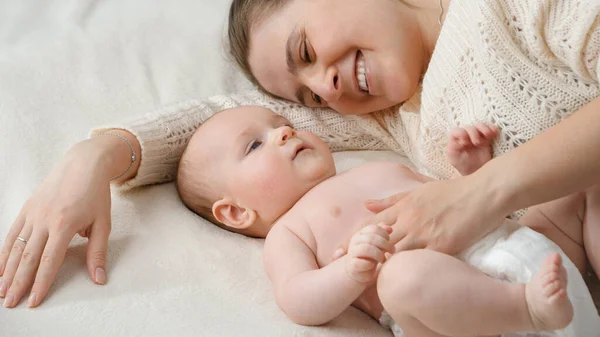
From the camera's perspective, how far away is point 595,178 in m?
1.09

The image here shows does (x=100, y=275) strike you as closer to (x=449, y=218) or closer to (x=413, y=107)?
(x=449, y=218)

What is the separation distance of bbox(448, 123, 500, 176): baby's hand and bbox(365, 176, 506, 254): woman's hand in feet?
0.66

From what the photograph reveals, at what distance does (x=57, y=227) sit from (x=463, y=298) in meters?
0.74

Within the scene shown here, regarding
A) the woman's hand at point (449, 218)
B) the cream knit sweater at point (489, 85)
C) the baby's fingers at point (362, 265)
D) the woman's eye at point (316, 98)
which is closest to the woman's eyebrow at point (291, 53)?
the woman's eye at point (316, 98)

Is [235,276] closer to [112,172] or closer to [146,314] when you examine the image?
[146,314]

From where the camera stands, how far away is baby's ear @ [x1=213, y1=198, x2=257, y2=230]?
146cm

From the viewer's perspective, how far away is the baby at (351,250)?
1032 mm

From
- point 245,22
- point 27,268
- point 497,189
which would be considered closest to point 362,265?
point 497,189

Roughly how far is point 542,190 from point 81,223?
0.82 metres

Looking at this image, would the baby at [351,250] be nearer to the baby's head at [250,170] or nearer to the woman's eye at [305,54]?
the baby's head at [250,170]

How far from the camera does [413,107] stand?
1.73 metres

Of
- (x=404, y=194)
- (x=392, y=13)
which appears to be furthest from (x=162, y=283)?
(x=392, y=13)

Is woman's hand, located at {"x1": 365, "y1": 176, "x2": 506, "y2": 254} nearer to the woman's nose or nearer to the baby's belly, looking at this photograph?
the baby's belly

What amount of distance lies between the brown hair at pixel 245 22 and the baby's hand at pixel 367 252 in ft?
2.57
